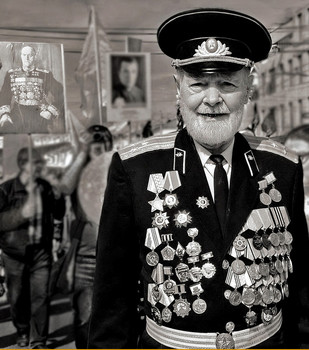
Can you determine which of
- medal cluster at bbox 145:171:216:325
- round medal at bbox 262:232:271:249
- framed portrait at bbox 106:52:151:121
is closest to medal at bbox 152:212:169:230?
medal cluster at bbox 145:171:216:325

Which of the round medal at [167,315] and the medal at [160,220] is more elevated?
the medal at [160,220]

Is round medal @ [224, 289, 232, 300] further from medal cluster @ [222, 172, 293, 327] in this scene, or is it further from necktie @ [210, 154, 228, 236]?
necktie @ [210, 154, 228, 236]

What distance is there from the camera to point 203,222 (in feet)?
5.08

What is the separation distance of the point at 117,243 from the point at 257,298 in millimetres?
470

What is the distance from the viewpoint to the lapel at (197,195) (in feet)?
5.06

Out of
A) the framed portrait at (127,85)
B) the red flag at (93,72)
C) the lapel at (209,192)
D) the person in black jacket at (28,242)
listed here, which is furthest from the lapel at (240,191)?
the person in black jacket at (28,242)

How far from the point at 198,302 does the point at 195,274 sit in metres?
0.08

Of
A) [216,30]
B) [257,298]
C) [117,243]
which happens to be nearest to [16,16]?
[216,30]

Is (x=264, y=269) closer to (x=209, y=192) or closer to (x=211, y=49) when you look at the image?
(x=209, y=192)

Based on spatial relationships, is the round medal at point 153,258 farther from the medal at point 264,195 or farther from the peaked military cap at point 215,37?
the peaked military cap at point 215,37

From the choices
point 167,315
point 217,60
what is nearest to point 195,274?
point 167,315

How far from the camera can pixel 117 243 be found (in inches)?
62.9

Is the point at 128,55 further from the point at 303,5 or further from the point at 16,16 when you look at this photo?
the point at 303,5

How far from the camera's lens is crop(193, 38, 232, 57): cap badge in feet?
5.04
